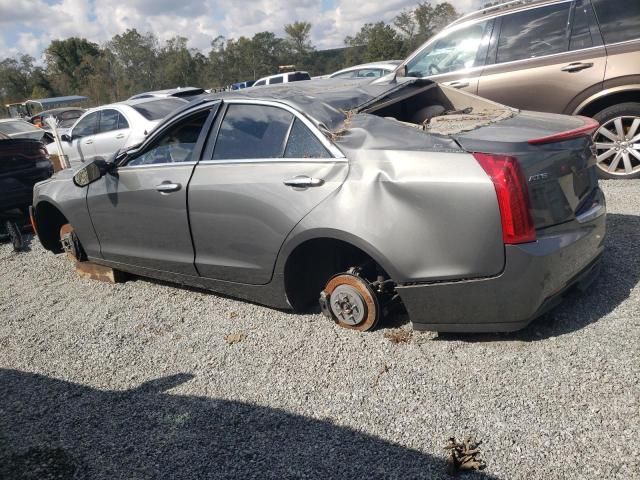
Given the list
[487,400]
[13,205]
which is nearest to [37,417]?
[487,400]

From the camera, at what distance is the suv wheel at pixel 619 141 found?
541cm

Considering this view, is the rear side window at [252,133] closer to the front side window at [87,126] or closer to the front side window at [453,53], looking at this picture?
the front side window at [453,53]

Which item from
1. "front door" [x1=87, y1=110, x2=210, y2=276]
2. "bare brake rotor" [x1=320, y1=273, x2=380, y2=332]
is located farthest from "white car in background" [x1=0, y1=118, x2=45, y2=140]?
"bare brake rotor" [x1=320, y1=273, x2=380, y2=332]

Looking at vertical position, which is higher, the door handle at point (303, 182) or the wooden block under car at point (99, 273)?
the door handle at point (303, 182)

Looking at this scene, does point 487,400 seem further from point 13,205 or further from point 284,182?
point 13,205

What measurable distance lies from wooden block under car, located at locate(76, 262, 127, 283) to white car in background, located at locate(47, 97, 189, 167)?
13.8 feet

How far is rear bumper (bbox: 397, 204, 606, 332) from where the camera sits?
257 cm

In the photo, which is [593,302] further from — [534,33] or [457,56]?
[457,56]

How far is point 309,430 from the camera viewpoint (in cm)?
251

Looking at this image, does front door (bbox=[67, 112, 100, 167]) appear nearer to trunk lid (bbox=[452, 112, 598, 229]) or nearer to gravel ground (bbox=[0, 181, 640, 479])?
gravel ground (bbox=[0, 181, 640, 479])

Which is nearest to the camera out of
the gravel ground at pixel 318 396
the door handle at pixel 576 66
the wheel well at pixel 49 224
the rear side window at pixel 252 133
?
the gravel ground at pixel 318 396

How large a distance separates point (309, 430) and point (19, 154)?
6.56 meters

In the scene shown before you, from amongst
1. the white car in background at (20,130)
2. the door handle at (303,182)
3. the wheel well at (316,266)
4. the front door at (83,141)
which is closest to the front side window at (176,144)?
the door handle at (303,182)

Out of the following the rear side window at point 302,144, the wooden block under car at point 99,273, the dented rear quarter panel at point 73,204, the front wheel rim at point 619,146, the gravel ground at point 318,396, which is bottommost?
the gravel ground at point 318,396
